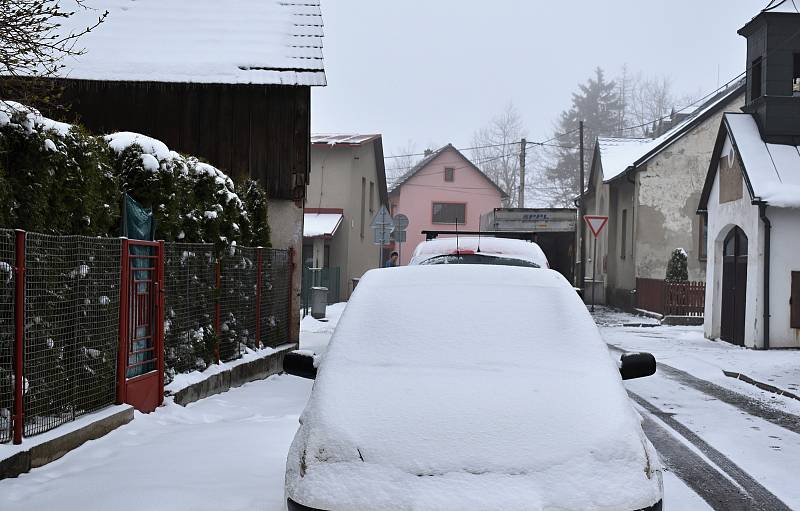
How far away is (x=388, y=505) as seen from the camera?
12.1ft

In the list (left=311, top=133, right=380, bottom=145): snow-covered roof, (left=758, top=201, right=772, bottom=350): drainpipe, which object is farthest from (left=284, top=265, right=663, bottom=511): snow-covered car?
(left=311, top=133, right=380, bottom=145): snow-covered roof

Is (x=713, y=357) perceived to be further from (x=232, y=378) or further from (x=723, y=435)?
(x=232, y=378)

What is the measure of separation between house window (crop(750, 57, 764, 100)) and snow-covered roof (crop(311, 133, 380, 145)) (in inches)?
736

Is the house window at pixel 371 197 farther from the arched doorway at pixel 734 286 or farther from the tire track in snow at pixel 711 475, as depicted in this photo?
the tire track in snow at pixel 711 475

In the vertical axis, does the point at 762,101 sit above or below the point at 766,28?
below

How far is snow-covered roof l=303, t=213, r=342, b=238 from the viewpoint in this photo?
3681 cm

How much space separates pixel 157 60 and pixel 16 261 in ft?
45.1

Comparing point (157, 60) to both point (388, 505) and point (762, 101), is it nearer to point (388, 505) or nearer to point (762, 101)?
point (762, 101)

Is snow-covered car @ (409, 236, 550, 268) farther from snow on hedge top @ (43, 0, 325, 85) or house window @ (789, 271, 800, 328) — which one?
house window @ (789, 271, 800, 328)

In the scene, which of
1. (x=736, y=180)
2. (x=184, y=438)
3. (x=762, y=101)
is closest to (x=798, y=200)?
(x=736, y=180)

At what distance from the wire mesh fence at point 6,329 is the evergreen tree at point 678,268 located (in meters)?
28.0

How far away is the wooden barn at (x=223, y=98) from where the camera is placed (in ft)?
62.1

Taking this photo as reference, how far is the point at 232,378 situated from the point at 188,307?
1663 millimetres

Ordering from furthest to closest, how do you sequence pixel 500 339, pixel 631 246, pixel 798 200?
1. pixel 631 246
2. pixel 798 200
3. pixel 500 339
